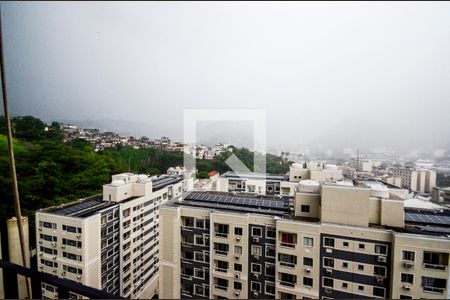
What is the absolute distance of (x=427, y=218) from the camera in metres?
3.60

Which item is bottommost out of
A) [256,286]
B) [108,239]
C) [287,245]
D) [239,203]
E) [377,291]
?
[256,286]

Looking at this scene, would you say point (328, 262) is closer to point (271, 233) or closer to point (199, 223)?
point (271, 233)

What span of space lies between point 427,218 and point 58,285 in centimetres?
457

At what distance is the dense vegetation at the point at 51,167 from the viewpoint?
5.94 meters

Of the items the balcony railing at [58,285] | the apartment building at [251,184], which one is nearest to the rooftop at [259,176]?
the apartment building at [251,184]

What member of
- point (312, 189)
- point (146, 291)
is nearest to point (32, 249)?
point (146, 291)

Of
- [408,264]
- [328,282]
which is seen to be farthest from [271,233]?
[408,264]

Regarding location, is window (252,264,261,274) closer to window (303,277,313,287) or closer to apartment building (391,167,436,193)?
window (303,277,313,287)

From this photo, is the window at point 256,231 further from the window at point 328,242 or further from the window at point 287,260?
the window at point 328,242

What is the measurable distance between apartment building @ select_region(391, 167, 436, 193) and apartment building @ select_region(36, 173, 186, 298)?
17.9 ft

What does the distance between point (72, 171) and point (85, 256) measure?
4.20 m

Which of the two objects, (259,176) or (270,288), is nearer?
(270,288)

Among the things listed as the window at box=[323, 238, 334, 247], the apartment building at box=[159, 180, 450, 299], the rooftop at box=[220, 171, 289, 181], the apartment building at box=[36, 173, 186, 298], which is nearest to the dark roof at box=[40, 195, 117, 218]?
the apartment building at box=[36, 173, 186, 298]

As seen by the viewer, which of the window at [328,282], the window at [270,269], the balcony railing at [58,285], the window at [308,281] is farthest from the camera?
the window at [270,269]
